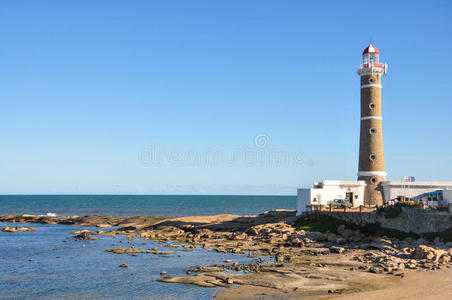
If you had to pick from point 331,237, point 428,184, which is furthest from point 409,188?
point 331,237

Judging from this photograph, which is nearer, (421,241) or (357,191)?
(421,241)

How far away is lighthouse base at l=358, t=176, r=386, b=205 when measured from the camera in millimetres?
55938

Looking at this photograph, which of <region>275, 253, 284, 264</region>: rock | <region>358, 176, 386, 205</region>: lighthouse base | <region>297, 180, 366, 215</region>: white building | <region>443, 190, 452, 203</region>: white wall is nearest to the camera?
<region>275, 253, 284, 264</region>: rock

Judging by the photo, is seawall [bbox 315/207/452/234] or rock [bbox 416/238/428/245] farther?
seawall [bbox 315/207/452/234]

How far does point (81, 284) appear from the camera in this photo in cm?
2883

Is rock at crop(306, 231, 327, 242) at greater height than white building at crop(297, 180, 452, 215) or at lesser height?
lesser

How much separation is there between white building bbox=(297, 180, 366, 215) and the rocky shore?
3.67 metres

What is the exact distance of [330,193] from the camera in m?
55.5

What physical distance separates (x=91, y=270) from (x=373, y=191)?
119 feet

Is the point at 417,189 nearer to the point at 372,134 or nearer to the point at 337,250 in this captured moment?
the point at 372,134

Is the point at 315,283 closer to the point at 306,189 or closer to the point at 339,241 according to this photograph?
the point at 339,241

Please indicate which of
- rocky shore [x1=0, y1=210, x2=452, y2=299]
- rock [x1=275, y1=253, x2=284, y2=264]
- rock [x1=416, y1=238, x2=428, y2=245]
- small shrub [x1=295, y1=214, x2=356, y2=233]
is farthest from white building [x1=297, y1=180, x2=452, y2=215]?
rock [x1=275, y1=253, x2=284, y2=264]

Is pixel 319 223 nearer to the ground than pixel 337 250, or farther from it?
farther from it

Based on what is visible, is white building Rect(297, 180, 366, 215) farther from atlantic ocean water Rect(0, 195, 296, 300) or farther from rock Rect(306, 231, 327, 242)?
atlantic ocean water Rect(0, 195, 296, 300)
